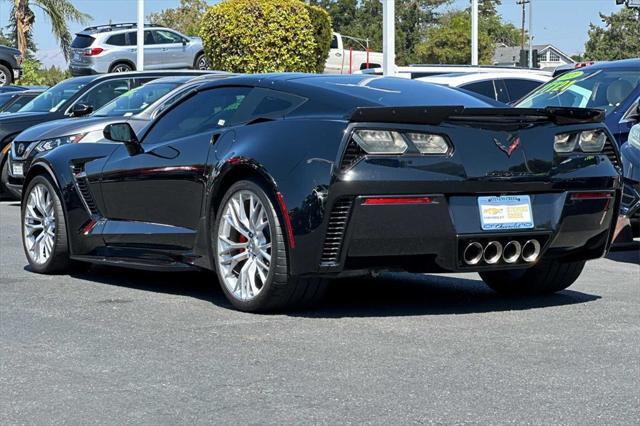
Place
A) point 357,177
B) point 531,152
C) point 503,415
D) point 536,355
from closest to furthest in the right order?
point 503,415 < point 536,355 < point 357,177 < point 531,152

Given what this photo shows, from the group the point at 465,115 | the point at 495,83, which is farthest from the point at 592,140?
the point at 495,83

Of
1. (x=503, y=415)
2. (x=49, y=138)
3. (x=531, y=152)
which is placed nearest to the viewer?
(x=503, y=415)

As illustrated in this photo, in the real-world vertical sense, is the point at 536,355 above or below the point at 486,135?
below

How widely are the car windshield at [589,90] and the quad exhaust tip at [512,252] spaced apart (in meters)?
5.36

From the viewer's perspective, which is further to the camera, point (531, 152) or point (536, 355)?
point (531, 152)

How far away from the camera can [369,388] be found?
4926mm

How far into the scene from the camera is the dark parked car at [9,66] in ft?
121

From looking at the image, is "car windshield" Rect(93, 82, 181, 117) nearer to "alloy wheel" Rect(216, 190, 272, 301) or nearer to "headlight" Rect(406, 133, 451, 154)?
"alloy wheel" Rect(216, 190, 272, 301)

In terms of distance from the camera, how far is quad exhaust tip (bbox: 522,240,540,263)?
6625mm

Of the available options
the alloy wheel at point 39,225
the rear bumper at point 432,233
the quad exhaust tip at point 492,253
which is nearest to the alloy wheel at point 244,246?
the rear bumper at point 432,233

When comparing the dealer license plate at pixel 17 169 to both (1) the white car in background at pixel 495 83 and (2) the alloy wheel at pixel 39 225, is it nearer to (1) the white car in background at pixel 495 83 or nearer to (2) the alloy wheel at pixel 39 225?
(2) the alloy wheel at pixel 39 225

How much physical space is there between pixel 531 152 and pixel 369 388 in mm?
2168

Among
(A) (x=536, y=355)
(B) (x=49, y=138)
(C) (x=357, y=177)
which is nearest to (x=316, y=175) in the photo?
(C) (x=357, y=177)

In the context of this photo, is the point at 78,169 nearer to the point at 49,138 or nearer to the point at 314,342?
the point at 314,342
